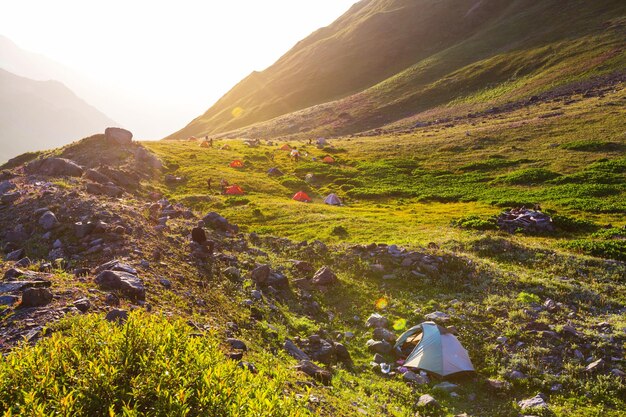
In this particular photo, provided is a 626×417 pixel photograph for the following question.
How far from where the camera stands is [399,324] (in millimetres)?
16594

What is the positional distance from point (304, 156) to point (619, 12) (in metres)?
139

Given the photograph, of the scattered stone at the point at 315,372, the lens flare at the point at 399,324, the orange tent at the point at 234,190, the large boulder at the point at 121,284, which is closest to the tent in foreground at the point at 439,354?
the lens flare at the point at 399,324

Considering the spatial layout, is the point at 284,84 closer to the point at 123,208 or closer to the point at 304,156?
the point at 304,156

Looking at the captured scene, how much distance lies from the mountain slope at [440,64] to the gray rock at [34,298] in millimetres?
112607

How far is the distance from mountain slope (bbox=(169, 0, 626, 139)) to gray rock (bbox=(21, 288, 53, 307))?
369 ft

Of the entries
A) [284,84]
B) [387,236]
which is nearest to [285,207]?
[387,236]

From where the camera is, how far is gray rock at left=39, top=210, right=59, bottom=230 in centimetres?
1718

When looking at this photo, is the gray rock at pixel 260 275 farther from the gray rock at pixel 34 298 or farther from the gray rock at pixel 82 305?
the gray rock at pixel 34 298

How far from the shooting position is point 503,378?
42.7ft

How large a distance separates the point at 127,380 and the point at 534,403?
39.4ft

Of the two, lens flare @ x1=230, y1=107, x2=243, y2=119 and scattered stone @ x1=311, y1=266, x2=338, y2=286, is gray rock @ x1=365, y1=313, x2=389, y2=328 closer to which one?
scattered stone @ x1=311, y1=266, x2=338, y2=286

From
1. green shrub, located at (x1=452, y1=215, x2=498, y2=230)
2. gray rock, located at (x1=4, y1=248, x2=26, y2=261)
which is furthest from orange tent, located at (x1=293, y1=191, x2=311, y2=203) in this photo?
gray rock, located at (x1=4, y1=248, x2=26, y2=261)

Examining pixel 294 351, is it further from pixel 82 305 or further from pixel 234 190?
pixel 234 190

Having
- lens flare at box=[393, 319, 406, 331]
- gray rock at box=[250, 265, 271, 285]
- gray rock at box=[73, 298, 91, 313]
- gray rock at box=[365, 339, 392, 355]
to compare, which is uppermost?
gray rock at box=[73, 298, 91, 313]
